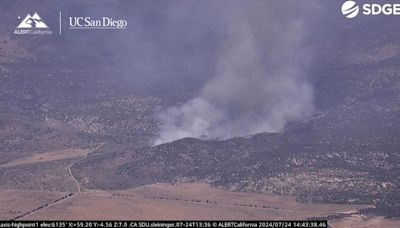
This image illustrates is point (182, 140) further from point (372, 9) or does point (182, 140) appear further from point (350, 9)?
point (350, 9)

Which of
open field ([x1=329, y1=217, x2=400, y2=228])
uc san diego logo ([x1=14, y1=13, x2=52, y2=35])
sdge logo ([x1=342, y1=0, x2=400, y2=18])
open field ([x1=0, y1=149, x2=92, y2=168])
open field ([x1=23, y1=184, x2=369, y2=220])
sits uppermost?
uc san diego logo ([x1=14, y1=13, x2=52, y2=35])

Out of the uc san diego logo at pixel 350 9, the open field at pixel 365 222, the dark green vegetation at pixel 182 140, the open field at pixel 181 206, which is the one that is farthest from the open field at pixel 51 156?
the uc san diego logo at pixel 350 9

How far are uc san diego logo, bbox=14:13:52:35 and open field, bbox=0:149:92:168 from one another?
4157cm

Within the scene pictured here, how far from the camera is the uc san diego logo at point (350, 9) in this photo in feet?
431

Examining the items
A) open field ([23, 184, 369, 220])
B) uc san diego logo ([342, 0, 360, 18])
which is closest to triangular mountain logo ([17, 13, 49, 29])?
uc san diego logo ([342, 0, 360, 18])

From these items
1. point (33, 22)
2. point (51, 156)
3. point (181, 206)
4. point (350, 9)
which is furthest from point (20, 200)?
point (350, 9)

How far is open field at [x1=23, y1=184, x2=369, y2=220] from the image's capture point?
A: 69750mm

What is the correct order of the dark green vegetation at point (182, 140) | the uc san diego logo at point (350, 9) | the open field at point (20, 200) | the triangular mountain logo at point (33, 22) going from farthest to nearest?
1. the triangular mountain logo at point (33, 22)
2. the uc san diego logo at point (350, 9)
3. the dark green vegetation at point (182, 140)
4. the open field at point (20, 200)

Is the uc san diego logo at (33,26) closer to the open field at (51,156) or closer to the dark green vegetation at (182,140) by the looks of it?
the dark green vegetation at (182,140)

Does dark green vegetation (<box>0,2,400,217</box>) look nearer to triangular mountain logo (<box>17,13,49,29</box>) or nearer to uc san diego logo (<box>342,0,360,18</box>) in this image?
uc san diego logo (<box>342,0,360,18</box>)

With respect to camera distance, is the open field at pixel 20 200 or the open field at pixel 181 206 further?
the open field at pixel 20 200

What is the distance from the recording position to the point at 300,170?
83.7 m

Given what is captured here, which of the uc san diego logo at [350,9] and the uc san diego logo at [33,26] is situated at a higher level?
the uc san diego logo at [33,26]

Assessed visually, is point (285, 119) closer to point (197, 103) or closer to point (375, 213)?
point (197, 103)
